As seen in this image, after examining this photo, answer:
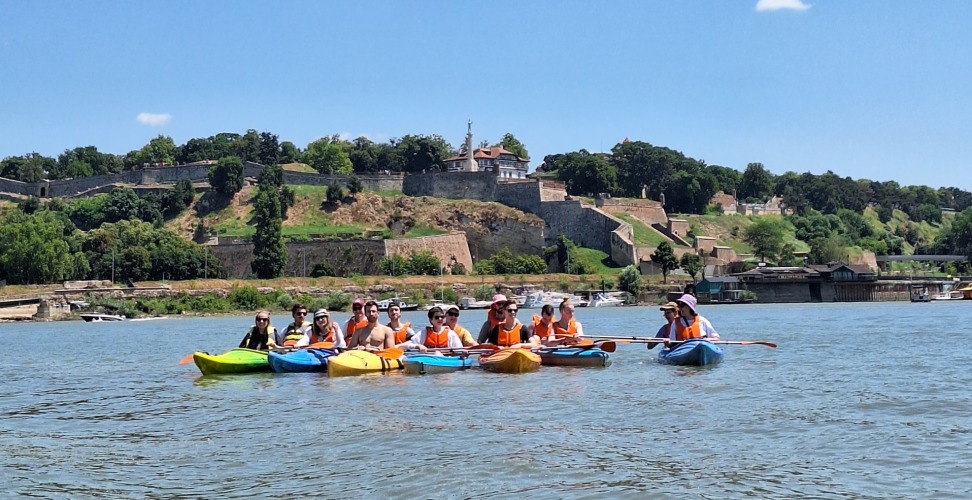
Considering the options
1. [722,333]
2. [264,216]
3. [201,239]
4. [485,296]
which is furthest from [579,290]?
[722,333]

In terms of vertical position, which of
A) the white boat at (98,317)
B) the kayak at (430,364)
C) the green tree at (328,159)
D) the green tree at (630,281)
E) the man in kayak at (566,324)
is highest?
the green tree at (328,159)

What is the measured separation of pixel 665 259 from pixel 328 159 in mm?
48002

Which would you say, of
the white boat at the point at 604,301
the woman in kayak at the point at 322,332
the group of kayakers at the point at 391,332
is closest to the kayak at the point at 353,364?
the group of kayakers at the point at 391,332

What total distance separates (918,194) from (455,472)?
6214 inches

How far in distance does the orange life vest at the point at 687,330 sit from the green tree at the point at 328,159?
313ft

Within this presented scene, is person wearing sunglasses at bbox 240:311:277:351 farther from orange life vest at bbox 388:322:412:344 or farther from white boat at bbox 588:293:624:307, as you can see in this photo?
white boat at bbox 588:293:624:307

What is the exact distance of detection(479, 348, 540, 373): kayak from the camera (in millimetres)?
23438

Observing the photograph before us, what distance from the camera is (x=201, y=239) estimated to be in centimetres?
9706

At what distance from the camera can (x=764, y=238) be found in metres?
101

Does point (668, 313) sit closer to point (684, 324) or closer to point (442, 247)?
point (684, 324)

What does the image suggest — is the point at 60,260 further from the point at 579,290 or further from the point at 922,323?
the point at 922,323

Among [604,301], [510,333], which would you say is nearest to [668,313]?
[510,333]

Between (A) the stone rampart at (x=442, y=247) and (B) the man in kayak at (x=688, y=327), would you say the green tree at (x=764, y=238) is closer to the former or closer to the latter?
(A) the stone rampart at (x=442, y=247)

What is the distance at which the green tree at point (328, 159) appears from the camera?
121m
